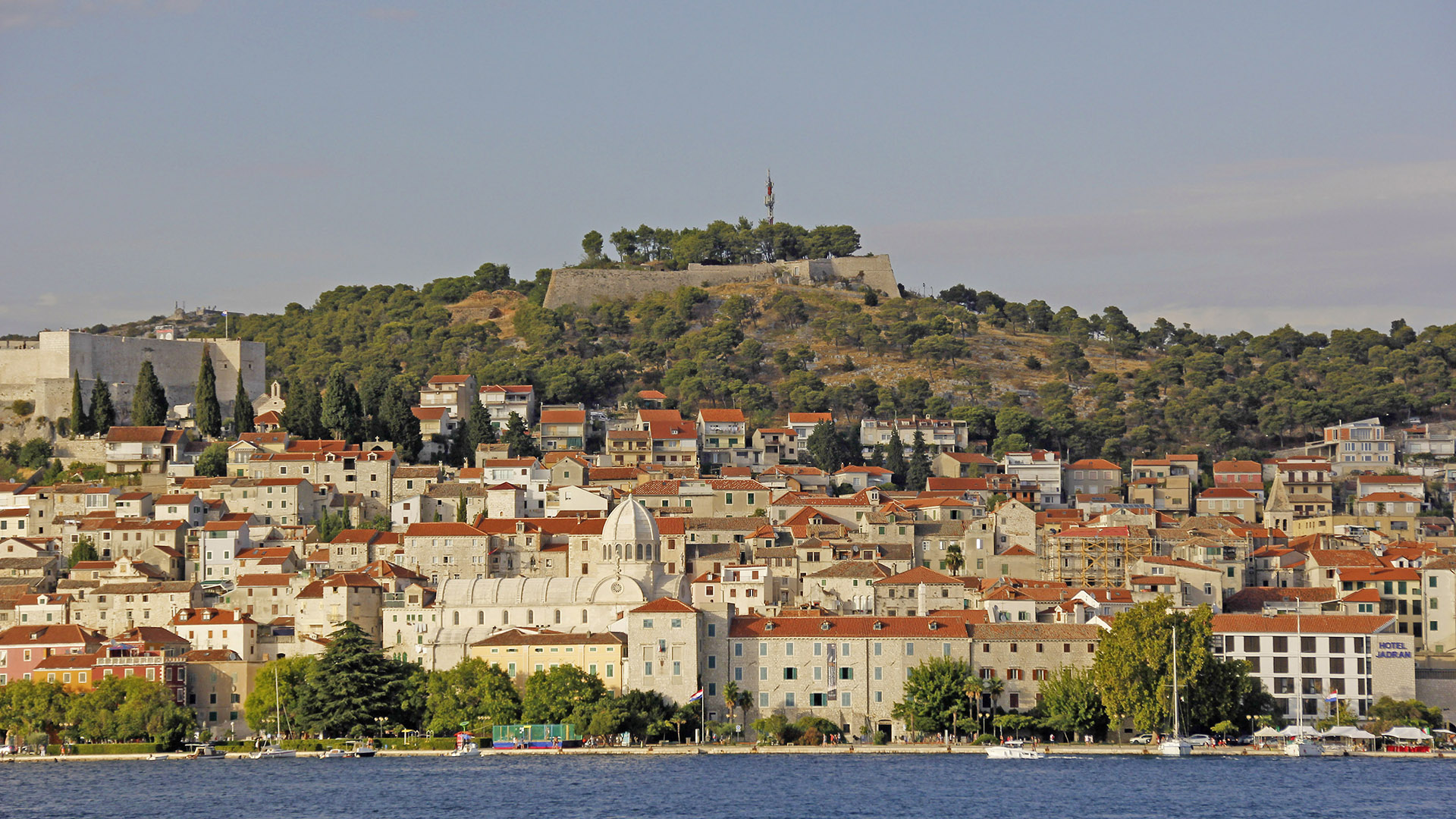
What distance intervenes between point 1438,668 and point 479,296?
81.3 meters

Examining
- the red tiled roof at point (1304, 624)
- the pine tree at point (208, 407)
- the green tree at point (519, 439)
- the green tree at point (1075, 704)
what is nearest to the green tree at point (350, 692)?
the green tree at point (1075, 704)

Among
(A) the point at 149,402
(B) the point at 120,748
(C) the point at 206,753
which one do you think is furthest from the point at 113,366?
(C) the point at 206,753

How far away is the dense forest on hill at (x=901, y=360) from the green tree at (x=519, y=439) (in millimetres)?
10900

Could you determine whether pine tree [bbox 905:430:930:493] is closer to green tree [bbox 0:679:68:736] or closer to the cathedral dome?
the cathedral dome

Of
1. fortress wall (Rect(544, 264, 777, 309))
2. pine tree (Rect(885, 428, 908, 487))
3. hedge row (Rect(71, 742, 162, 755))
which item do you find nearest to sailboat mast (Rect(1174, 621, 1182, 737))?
hedge row (Rect(71, 742, 162, 755))

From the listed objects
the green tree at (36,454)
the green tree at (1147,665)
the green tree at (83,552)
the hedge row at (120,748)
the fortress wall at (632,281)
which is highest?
the fortress wall at (632,281)

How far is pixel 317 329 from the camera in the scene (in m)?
125

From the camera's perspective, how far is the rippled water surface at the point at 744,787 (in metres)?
47.5

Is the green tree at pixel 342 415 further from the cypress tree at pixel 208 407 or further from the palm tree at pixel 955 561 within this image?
the palm tree at pixel 955 561

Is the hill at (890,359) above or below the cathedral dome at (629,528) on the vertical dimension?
above

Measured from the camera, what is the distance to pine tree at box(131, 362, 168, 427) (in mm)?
85688

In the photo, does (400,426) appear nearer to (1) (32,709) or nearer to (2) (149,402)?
(2) (149,402)

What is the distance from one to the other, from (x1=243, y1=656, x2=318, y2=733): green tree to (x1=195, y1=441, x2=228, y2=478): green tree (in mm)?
21498

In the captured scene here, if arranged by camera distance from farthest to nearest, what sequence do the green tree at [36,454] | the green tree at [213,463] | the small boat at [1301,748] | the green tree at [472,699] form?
the green tree at [36,454], the green tree at [213,463], the green tree at [472,699], the small boat at [1301,748]
